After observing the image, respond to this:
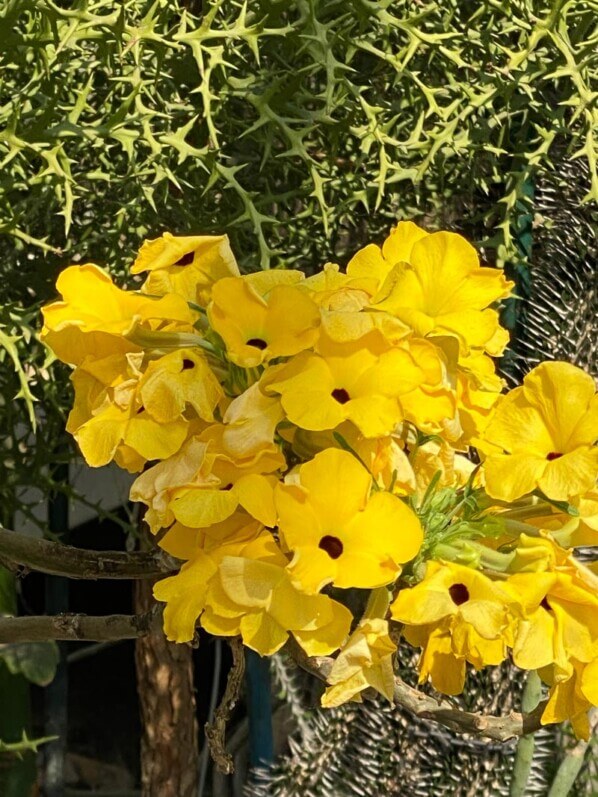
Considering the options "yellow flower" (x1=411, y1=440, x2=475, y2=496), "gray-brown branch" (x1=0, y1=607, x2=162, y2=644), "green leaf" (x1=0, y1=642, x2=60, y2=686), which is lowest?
"green leaf" (x1=0, y1=642, x2=60, y2=686)

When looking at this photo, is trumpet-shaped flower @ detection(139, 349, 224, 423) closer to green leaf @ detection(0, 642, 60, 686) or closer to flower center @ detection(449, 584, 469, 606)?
flower center @ detection(449, 584, 469, 606)

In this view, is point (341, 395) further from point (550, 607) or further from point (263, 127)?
point (263, 127)

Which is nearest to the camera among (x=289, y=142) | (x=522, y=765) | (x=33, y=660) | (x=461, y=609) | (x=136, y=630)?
(x=461, y=609)

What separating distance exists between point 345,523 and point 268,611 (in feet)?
0.11

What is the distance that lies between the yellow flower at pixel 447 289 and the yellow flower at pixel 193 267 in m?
0.06

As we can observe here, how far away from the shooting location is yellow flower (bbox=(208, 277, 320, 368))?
1.06ft

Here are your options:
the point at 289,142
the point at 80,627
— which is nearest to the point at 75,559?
the point at 80,627

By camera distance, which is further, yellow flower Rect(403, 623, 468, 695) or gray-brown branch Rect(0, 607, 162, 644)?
gray-brown branch Rect(0, 607, 162, 644)

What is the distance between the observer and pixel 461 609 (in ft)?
0.99

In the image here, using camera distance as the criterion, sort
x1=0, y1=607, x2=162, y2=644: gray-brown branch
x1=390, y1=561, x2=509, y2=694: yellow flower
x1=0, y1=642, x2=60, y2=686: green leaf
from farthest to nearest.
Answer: x1=0, y1=642, x2=60, y2=686: green leaf, x1=0, y1=607, x2=162, y2=644: gray-brown branch, x1=390, y1=561, x2=509, y2=694: yellow flower

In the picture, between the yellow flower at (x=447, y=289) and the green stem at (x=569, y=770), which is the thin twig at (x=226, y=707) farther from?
the green stem at (x=569, y=770)

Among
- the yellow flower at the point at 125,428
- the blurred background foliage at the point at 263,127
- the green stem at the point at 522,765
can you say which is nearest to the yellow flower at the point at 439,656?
the yellow flower at the point at 125,428

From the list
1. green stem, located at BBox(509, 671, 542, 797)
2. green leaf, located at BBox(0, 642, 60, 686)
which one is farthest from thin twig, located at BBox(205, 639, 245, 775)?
green leaf, located at BBox(0, 642, 60, 686)

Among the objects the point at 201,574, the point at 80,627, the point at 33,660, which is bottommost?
the point at 33,660
